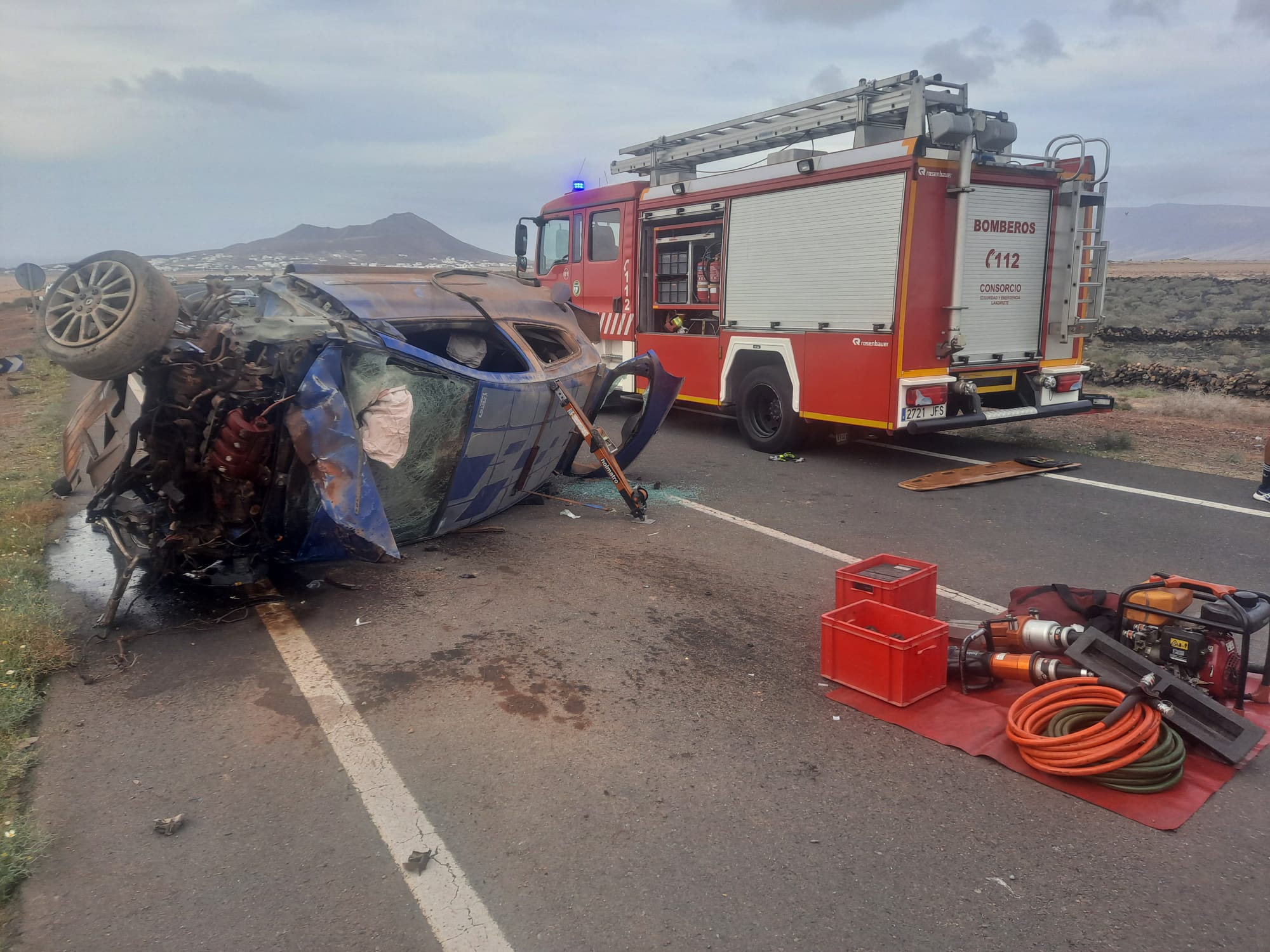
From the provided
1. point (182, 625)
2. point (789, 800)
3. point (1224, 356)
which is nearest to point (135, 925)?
point (789, 800)

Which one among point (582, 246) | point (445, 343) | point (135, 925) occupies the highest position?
point (582, 246)

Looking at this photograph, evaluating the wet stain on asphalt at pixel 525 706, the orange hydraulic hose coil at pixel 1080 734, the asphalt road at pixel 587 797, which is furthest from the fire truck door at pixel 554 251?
the orange hydraulic hose coil at pixel 1080 734

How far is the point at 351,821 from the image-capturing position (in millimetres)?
3021

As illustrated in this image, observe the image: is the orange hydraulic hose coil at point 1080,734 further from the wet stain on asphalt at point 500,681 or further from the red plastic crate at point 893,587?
the wet stain on asphalt at point 500,681

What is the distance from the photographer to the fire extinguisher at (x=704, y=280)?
10531mm

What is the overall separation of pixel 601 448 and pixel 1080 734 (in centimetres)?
418

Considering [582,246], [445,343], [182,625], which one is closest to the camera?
[182,625]

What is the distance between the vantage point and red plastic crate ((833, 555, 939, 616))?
13.7ft

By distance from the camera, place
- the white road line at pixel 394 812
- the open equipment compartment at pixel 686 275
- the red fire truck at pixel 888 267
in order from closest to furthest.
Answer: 1. the white road line at pixel 394 812
2. the red fire truck at pixel 888 267
3. the open equipment compartment at pixel 686 275

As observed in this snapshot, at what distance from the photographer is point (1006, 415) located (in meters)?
8.73

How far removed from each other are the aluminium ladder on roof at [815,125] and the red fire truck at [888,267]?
22 millimetres

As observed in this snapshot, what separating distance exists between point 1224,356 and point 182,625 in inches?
819

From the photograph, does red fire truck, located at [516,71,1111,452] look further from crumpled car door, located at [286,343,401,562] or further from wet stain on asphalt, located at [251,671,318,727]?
wet stain on asphalt, located at [251,671,318,727]

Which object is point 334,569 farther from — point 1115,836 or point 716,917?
point 1115,836
